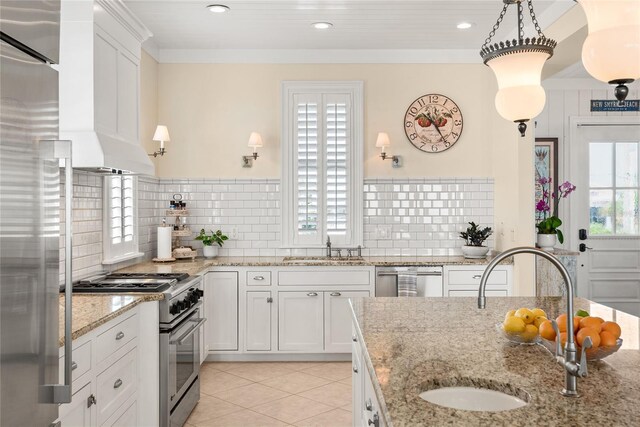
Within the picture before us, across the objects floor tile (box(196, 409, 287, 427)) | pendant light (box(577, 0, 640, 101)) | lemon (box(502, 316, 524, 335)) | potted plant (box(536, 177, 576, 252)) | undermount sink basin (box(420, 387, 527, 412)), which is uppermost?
pendant light (box(577, 0, 640, 101))

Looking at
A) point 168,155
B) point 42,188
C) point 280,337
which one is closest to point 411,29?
point 168,155

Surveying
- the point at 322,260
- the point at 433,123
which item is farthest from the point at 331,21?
the point at 322,260

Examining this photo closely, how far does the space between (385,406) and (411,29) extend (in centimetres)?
391

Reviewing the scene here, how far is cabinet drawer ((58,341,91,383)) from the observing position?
2.16 m

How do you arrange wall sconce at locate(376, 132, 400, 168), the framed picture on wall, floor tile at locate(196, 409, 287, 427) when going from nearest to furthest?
floor tile at locate(196, 409, 287, 427) < wall sconce at locate(376, 132, 400, 168) < the framed picture on wall

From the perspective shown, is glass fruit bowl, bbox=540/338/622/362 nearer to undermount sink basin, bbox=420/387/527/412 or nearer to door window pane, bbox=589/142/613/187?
undermount sink basin, bbox=420/387/527/412

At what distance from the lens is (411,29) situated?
4.61 metres

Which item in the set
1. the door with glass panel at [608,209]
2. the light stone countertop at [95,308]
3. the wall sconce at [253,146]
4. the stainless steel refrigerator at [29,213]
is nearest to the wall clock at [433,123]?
the wall sconce at [253,146]

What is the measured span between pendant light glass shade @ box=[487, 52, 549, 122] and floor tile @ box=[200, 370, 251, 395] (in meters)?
3.06

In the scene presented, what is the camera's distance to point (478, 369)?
1.65 m

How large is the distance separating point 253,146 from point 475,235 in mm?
2230

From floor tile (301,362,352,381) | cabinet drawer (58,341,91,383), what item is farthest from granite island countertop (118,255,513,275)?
cabinet drawer (58,341,91,383)

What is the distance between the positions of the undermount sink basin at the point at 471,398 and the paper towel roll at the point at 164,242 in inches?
140

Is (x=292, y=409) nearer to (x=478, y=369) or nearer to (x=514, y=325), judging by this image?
(x=514, y=325)
